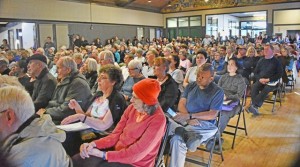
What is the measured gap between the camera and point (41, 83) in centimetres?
349

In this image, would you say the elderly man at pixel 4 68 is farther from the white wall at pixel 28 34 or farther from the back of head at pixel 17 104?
the white wall at pixel 28 34

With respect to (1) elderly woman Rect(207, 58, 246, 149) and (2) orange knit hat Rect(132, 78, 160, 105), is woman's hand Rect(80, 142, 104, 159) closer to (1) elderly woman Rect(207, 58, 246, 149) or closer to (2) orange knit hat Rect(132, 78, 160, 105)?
(2) orange knit hat Rect(132, 78, 160, 105)

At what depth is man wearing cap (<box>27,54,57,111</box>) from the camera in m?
3.40

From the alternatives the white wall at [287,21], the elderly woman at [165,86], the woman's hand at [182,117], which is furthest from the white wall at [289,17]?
the woman's hand at [182,117]

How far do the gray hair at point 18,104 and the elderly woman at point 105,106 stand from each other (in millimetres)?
975

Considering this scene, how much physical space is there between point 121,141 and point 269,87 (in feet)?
12.6

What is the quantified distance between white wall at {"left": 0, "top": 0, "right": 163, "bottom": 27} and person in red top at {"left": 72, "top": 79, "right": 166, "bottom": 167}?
1073 cm

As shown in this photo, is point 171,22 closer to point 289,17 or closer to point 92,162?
point 289,17

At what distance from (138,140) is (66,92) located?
1374 mm

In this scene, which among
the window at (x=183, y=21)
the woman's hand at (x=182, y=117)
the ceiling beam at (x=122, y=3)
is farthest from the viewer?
the window at (x=183, y=21)

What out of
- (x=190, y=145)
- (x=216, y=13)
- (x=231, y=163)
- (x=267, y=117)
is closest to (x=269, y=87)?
(x=267, y=117)

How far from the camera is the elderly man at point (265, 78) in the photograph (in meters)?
5.29

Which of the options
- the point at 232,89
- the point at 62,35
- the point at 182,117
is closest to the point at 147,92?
the point at 182,117

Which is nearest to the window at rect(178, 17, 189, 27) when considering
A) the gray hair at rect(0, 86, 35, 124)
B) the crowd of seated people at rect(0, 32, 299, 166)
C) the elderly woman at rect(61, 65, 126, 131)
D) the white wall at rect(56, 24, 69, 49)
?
the white wall at rect(56, 24, 69, 49)
